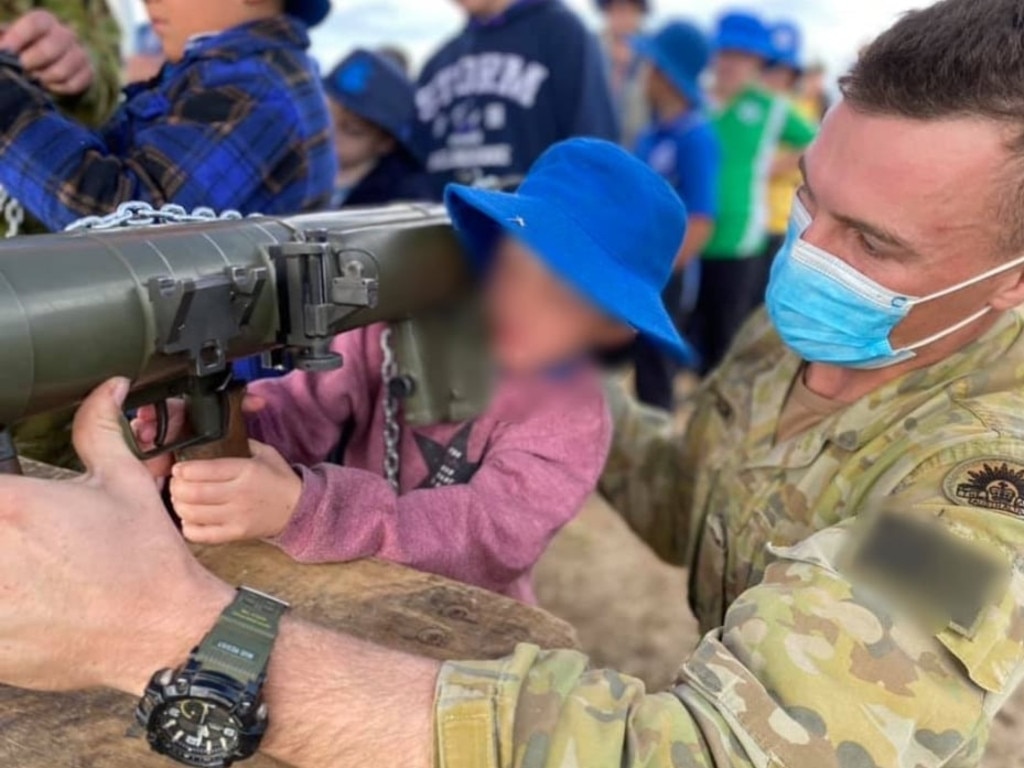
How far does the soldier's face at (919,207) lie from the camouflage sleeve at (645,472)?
0.56 m

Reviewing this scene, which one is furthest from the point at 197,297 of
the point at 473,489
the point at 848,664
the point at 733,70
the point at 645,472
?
the point at 733,70

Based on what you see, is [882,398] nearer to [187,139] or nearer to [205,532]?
[205,532]

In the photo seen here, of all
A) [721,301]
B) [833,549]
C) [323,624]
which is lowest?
[721,301]

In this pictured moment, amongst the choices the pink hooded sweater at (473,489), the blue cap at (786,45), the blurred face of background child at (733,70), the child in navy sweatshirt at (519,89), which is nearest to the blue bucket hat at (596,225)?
the pink hooded sweater at (473,489)

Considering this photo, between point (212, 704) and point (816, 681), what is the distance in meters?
0.57

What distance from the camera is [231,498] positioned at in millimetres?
1245

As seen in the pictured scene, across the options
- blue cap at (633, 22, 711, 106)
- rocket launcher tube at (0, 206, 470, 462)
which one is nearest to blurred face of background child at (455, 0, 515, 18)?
blue cap at (633, 22, 711, 106)

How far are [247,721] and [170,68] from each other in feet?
3.66

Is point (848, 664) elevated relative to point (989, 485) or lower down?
lower down

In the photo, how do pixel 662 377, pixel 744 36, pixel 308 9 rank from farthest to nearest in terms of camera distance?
pixel 744 36 → pixel 662 377 → pixel 308 9

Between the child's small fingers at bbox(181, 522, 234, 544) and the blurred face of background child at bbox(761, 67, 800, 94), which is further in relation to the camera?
the blurred face of background child at bbox(761, 67, 800, 94)

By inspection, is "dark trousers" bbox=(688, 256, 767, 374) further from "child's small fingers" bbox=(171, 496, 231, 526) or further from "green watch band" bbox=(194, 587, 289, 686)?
"green watch band" bbox=(194, 587, 289, 686)

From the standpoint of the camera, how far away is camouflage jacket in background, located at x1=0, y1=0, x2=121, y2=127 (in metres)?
1.85

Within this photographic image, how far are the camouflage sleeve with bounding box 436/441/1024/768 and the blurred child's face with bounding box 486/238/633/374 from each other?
40cm
